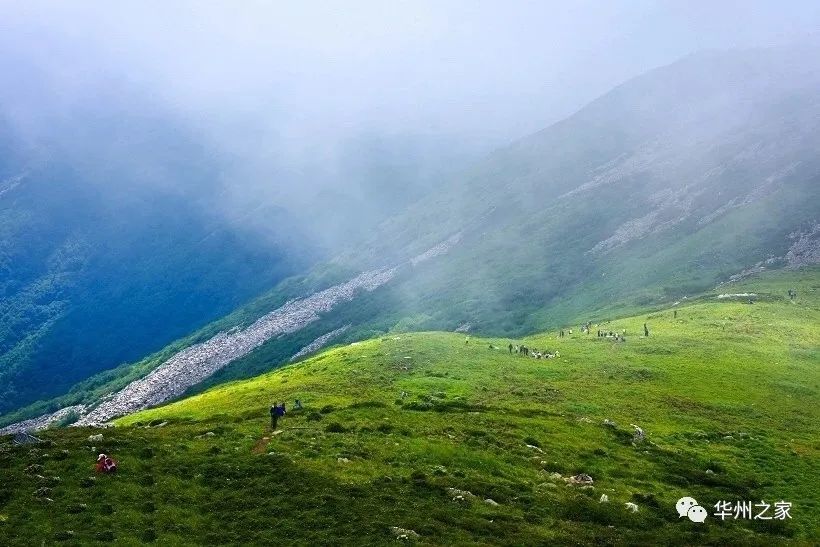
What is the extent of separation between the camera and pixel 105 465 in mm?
38219

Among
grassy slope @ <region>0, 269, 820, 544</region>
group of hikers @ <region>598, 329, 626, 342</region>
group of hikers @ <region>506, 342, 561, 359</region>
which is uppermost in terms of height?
group of hikers @ <region>598, 329, 626, 342</region>

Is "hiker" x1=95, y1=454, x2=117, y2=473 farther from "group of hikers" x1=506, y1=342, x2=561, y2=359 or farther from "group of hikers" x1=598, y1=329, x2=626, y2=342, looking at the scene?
"group of hikers" x1=598, y1=329, x2=626, y2=342

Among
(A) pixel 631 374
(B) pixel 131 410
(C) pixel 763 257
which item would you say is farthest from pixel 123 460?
(C) pixel 763 257

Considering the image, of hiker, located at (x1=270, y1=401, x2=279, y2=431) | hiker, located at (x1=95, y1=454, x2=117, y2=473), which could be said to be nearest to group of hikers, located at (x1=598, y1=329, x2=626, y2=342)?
hiker, located at (x1=270, y1=401, x2=279, y2=431)

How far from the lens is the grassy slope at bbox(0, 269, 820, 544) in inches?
1284

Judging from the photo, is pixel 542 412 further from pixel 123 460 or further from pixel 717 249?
pixel 717 249

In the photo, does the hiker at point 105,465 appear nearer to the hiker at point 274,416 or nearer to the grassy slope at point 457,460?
the grassy slope at point 457,460

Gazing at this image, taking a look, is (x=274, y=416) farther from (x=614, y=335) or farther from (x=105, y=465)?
(x=614, y=335)

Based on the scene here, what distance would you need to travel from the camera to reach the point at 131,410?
182 metres

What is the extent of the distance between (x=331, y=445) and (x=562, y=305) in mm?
149401

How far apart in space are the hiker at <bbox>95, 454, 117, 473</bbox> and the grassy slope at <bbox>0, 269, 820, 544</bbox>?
0.86m

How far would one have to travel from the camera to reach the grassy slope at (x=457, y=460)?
3262 cm

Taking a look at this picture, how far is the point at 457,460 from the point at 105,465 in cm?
2270

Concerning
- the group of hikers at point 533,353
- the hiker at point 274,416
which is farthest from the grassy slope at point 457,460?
the group of hikers at point 533,353
